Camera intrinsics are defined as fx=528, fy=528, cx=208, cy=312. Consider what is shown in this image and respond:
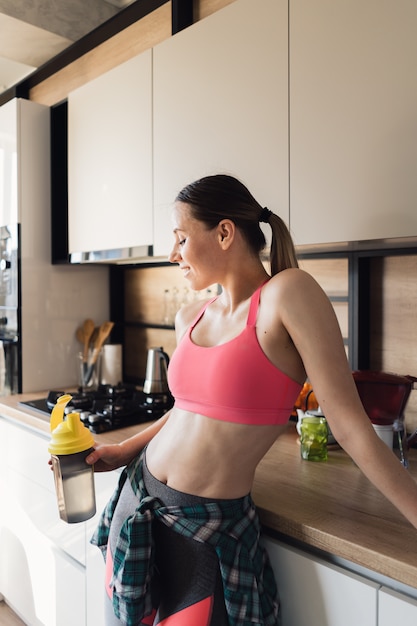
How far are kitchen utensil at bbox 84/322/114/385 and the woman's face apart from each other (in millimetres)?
1458

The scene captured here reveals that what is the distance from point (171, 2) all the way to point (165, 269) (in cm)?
111

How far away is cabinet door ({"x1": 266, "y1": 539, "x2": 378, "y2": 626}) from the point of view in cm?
98

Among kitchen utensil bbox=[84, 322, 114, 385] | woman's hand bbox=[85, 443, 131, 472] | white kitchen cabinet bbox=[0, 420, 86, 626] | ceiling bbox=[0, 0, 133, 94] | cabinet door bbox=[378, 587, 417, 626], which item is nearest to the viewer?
cabinet door bbox=[378, 587, 417, 626]

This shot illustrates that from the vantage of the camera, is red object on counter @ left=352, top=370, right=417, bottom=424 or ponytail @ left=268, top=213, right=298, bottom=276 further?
red object on counter @ left=352, top=370, right=417, bottom=424

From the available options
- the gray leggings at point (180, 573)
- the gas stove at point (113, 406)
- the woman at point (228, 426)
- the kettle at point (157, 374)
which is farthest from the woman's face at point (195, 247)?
the kettle at point (157, 374)

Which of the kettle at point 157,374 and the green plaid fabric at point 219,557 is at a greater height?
the kettle at point 157,374

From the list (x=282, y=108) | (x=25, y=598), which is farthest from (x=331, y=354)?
(x=25, y=598)

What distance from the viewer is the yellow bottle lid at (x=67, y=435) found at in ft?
3.83

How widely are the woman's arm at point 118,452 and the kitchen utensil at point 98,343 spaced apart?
1.20 m

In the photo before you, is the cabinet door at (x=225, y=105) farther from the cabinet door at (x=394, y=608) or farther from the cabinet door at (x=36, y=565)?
the cabinet door at (x=36, y=565)

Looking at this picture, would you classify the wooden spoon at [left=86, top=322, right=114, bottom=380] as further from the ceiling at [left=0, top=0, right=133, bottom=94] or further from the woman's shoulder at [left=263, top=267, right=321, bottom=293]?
the woman's shoulder at [left=263, top=267, right=321, bottom=293]

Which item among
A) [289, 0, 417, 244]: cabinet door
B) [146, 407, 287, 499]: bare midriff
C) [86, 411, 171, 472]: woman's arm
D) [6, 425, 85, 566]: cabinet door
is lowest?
[6, 425, 85, 566]: cabinet door

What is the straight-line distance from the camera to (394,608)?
3.04 feet

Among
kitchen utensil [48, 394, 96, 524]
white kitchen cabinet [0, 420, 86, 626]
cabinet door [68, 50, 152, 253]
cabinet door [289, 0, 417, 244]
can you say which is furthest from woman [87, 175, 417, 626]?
cabinet door [68, 50, 152, 253]
